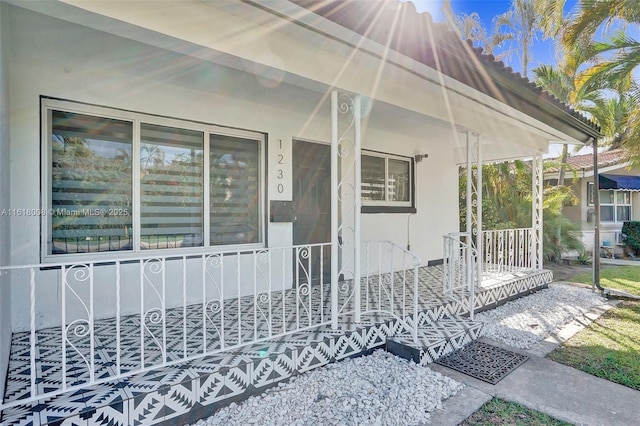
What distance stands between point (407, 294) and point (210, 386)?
3.36 meters

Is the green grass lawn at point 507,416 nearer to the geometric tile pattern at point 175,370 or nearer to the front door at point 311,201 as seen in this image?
the geometric tile pattern at point 175,370

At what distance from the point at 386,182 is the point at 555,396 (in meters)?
4.64

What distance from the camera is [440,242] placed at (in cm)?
830

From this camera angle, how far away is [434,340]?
396 centimetres

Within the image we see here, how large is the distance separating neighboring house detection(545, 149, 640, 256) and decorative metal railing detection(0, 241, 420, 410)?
486 inches

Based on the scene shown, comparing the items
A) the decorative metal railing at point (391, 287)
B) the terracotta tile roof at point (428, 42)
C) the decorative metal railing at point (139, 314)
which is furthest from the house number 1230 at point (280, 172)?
the terracotta tile roof at point (428, 42)

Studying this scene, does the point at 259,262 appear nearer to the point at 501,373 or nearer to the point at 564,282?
the point at 501,373

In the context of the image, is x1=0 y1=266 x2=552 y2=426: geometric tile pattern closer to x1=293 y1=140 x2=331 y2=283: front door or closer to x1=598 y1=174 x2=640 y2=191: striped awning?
x1=293 y1=140 x2=331 y2=283: front door

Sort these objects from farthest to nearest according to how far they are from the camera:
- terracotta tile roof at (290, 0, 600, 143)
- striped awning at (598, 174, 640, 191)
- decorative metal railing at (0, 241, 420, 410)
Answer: striped awning at (598, 174, 640, 191) → terracotta tile roof at (290, 0, 600, 143) → decorative metal railing at (0, 241, 420, 410)

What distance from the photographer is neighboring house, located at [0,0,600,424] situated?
263 centimetres

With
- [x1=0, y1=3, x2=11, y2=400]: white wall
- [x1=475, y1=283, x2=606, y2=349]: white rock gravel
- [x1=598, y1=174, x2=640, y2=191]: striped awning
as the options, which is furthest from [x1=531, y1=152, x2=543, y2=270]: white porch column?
[x1=598, y1=174, x2=640, y2=191]: striped awning

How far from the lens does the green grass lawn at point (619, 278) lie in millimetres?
7811

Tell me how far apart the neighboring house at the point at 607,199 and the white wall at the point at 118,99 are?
1219 centimetres

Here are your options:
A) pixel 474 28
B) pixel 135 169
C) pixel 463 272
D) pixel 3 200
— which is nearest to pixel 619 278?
pixel 463 272
